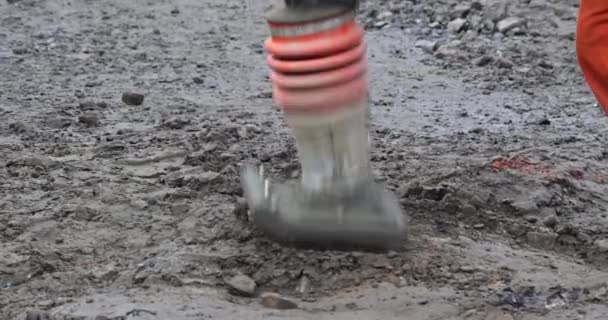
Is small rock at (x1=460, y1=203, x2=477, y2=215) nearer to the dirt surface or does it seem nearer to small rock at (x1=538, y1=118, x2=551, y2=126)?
the dirt surface

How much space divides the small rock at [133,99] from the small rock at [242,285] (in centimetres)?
173

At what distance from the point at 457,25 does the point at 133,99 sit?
6.47 feet

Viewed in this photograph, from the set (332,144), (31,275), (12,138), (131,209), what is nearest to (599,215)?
(332,144)

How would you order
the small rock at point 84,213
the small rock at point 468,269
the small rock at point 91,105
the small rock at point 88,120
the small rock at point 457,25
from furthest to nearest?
the small rock at point 457,25, the small rock at point 91,105, the small rock at point 88,120, the small rock at point 84,213, the small rock at point 468,269

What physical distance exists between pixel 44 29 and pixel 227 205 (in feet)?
9.77

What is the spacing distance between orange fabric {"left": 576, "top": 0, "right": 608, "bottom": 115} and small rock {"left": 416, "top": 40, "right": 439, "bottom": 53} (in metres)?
2.54

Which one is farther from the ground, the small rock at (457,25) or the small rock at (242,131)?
the small rock at (242,131)

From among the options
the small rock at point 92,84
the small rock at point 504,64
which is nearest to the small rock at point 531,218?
the small rock at point 504,64

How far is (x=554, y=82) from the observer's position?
4.25 m

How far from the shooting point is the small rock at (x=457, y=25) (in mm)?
5078

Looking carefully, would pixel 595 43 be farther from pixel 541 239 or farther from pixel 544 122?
pixel 544 122

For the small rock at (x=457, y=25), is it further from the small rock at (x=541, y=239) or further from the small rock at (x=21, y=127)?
the small rock at (x=541, y=239)

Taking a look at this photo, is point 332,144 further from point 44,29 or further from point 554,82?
point 44,29

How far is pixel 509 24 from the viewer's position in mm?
4957
